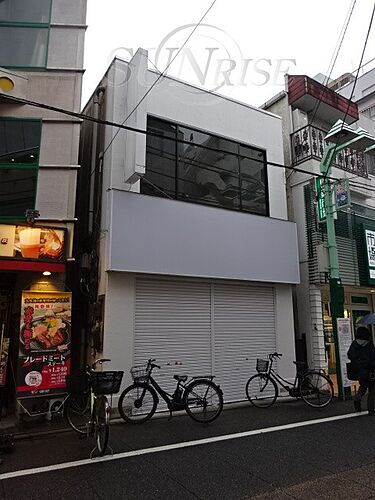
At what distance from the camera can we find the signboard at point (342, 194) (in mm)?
9555

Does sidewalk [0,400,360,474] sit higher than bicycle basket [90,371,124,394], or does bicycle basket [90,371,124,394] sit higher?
bicycle basket [90,371,124,394]

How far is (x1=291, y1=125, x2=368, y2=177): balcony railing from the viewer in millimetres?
11266

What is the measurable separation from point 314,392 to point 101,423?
16.3 feet

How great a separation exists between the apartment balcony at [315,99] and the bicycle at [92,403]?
10.2 metres

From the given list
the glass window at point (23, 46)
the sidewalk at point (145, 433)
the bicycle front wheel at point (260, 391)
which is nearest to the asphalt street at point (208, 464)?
the sidewalk at point (145, 433)

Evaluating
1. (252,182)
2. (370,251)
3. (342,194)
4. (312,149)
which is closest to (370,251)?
(370,251)

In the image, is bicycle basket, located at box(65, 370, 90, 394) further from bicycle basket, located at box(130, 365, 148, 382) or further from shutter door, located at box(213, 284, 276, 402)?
shutter door, located at box(213, 284, 276, 402)

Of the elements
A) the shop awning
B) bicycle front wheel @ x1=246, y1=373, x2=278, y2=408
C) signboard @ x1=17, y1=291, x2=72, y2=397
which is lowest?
bicycle front wheel @ x1=246, y1=373, x2=278, y2=408

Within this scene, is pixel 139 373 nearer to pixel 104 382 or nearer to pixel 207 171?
pixel 104 382

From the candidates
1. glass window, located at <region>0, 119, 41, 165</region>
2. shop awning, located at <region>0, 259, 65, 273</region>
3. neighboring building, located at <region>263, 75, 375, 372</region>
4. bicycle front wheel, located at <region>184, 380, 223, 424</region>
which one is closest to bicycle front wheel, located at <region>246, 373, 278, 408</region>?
bicycle front wheel, located at <region>184, 380, 223, 424</region>

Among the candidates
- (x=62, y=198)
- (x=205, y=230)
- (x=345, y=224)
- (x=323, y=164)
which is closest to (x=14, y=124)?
(x=62, y=198)

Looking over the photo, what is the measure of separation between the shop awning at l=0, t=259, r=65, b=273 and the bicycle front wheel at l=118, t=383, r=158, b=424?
105 inches

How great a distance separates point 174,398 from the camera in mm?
7098

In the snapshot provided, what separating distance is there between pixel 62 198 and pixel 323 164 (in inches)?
256
